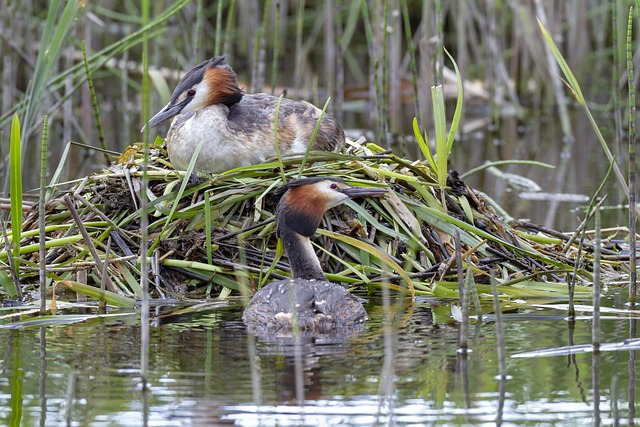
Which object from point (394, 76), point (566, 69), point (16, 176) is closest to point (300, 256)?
point (16, 176)

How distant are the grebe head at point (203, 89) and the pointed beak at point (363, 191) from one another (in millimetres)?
1162

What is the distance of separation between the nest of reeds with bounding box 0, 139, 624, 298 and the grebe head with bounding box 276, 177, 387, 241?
0.75ft

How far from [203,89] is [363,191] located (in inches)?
48.4

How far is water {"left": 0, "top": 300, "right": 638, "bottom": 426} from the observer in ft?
12.7

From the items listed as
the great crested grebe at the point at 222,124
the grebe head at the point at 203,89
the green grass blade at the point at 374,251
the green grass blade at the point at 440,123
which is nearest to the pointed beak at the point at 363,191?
the green grass blade at the point at 374,251

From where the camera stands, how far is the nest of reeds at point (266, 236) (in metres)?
5.98

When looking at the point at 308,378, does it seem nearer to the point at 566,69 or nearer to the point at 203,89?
the point at 566,69

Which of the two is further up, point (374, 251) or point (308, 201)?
point (308, 201)

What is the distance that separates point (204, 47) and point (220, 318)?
10213 mm

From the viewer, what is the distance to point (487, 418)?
3844 millimetres

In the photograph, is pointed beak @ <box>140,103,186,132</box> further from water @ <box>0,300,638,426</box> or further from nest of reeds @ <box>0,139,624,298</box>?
water @ <box>0,300,638,426</box>

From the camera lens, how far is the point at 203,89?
6.57 m

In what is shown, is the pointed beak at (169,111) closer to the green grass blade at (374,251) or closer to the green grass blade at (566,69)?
the green grass blade at (374,251)

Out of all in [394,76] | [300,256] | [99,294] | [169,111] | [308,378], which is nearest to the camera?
[308,378]
